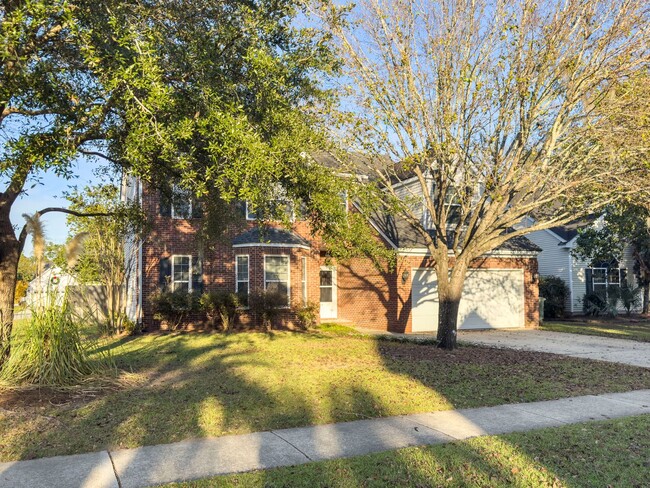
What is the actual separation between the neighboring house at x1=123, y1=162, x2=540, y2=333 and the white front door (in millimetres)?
500

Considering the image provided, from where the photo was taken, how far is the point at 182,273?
1948 centimetres

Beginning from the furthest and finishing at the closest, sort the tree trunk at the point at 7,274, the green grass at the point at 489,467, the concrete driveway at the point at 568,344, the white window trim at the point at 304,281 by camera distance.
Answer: the white window trim at the point at 304,281 < the concrete driveway at the point at 568,344 < the tree trunk at the point at 7,274 < the green grass at the point at 489,467

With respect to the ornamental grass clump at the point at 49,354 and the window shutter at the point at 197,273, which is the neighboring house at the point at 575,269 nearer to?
the window shutter at the point at 197,273

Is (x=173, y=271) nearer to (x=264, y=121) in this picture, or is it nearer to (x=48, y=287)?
(x=48, y=287)

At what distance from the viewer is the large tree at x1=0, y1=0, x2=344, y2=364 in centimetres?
718

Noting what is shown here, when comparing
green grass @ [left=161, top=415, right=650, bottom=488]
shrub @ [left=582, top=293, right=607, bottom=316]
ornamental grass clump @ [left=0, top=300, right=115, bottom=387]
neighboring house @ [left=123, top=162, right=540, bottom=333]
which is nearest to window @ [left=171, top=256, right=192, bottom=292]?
neighboring house @ [left=123, top=162, right=540, bottom=333]

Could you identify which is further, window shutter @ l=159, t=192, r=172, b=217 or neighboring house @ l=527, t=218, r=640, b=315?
neighboring house @ l=527, t=218, r=640, b=315

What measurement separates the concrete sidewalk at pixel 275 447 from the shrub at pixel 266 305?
11846 millimetres

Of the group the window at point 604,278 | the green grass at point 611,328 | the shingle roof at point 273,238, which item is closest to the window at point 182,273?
the shingle roof at point 273,238

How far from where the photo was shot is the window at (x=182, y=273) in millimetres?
19375

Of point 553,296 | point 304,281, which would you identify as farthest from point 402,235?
point 553,296

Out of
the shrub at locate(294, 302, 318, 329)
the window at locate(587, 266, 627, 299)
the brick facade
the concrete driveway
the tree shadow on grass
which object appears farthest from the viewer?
the window at locate(587, 266, 627, 299)

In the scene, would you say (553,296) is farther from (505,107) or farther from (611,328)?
(505,107)

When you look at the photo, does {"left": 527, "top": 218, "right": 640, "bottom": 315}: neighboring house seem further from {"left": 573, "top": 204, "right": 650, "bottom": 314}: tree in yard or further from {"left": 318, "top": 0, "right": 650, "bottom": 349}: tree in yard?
{"left": 318, "top": 0, "right": 650, "bottom": 349}: tree in yard
